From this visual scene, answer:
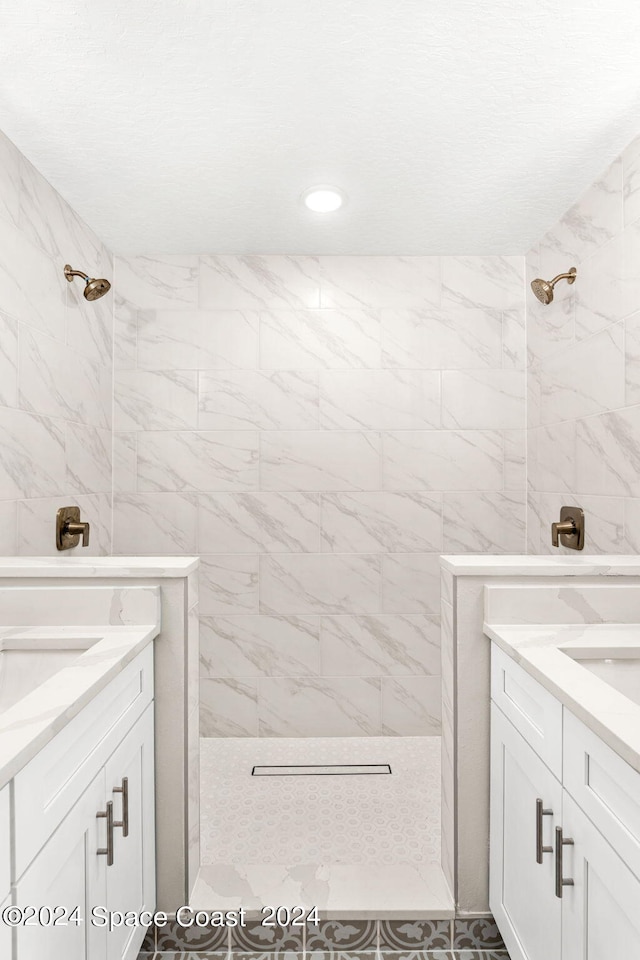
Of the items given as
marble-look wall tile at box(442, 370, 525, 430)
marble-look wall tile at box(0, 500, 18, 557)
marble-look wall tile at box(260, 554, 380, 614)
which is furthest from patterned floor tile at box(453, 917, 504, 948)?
marble-look wall tile at box(442, 370, 525, 430)

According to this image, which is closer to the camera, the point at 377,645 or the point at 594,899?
the point at 594,899

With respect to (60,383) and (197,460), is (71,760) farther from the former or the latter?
(197,460)

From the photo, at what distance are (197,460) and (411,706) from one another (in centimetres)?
156

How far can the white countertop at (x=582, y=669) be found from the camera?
975 mm

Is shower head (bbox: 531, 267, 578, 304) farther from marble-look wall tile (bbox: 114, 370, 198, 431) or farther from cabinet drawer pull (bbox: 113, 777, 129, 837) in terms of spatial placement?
cabinet drawer pull (bbox: 113, 777, 129, 837)

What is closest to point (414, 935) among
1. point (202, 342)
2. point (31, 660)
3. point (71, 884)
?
point (71, 884)

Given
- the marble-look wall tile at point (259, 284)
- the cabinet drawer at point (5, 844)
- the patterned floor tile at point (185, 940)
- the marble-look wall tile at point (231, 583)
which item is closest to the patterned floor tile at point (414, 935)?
the patterned floor tile at point (185, 940)

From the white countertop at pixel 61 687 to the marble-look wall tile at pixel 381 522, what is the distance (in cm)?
143

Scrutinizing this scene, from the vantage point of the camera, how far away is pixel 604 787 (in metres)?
1.04

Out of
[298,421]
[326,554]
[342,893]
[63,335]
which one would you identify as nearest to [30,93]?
[63,335]

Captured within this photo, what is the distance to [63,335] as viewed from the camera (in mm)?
2441

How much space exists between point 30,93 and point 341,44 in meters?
0.90

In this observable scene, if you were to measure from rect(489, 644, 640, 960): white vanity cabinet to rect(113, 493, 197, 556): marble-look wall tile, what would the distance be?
5.63 feet

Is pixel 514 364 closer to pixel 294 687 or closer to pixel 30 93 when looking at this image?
A: pixel 294 687
